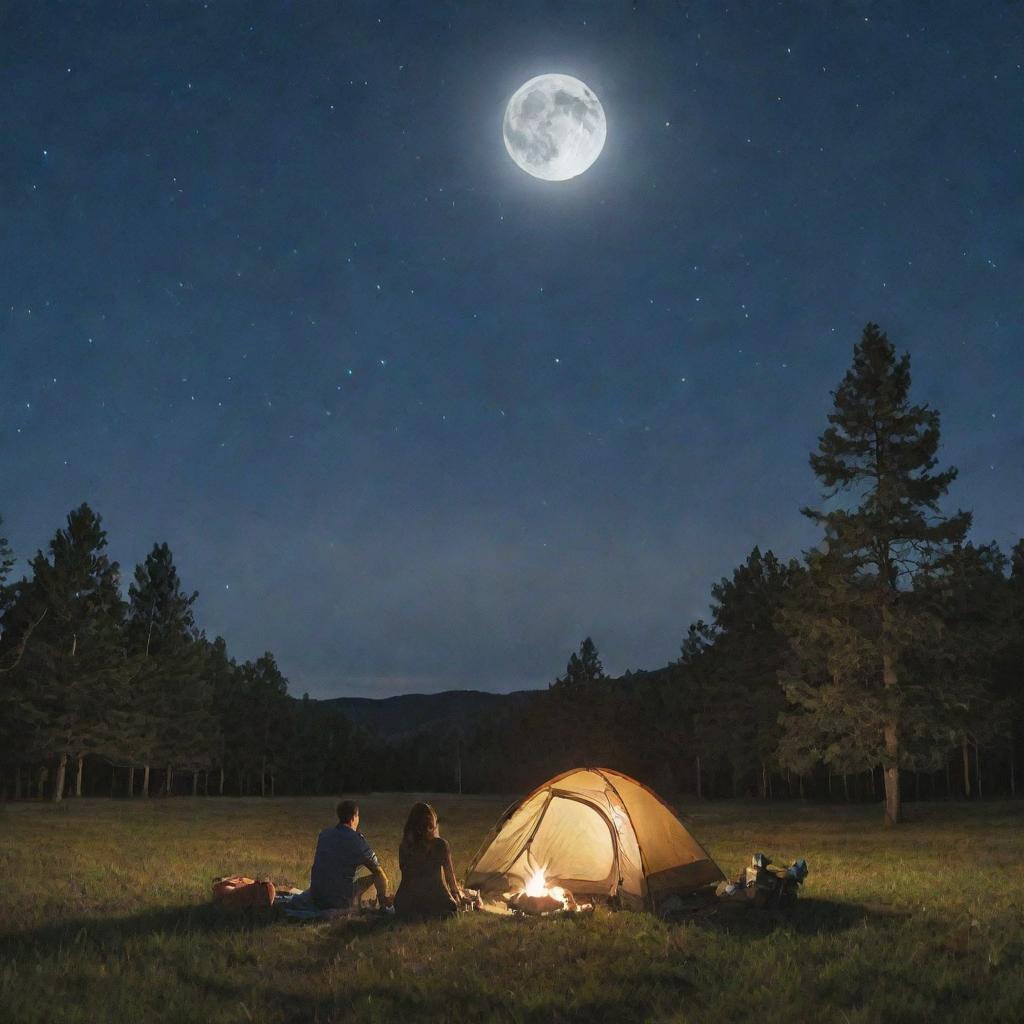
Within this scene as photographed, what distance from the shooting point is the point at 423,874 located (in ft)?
36.5

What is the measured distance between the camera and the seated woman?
1101 centimetres

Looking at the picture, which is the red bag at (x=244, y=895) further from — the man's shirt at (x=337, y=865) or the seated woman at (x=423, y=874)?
the seated woman at (x=423, y=874)

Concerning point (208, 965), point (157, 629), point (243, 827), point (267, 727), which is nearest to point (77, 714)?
point (157, 629)

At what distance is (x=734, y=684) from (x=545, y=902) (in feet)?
142

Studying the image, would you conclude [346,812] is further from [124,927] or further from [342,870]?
[124,927]

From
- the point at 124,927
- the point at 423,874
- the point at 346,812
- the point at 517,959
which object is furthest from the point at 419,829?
the point at 124,927

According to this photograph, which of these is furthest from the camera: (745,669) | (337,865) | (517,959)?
(745,669)

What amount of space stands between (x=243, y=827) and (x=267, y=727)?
159 feet

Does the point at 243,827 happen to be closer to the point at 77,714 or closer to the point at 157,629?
the point at 77,714

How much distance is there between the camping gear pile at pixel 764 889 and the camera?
37.8 ft

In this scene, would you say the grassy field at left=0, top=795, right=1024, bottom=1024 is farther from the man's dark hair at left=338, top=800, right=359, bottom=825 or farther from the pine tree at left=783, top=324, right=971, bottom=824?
the pine tree at left=783, top=324, right=971, bottom=824

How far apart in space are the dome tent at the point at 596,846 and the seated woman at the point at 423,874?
A: 218cm

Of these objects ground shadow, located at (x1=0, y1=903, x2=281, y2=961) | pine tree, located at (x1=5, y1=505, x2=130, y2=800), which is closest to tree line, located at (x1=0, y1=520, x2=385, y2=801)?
pine tree, located at (x1=5, y1=505, x2=130, y2=800)

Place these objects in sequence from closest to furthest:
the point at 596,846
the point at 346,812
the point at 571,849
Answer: the point at 346,812, the point at 596,846, the point at 571,849
